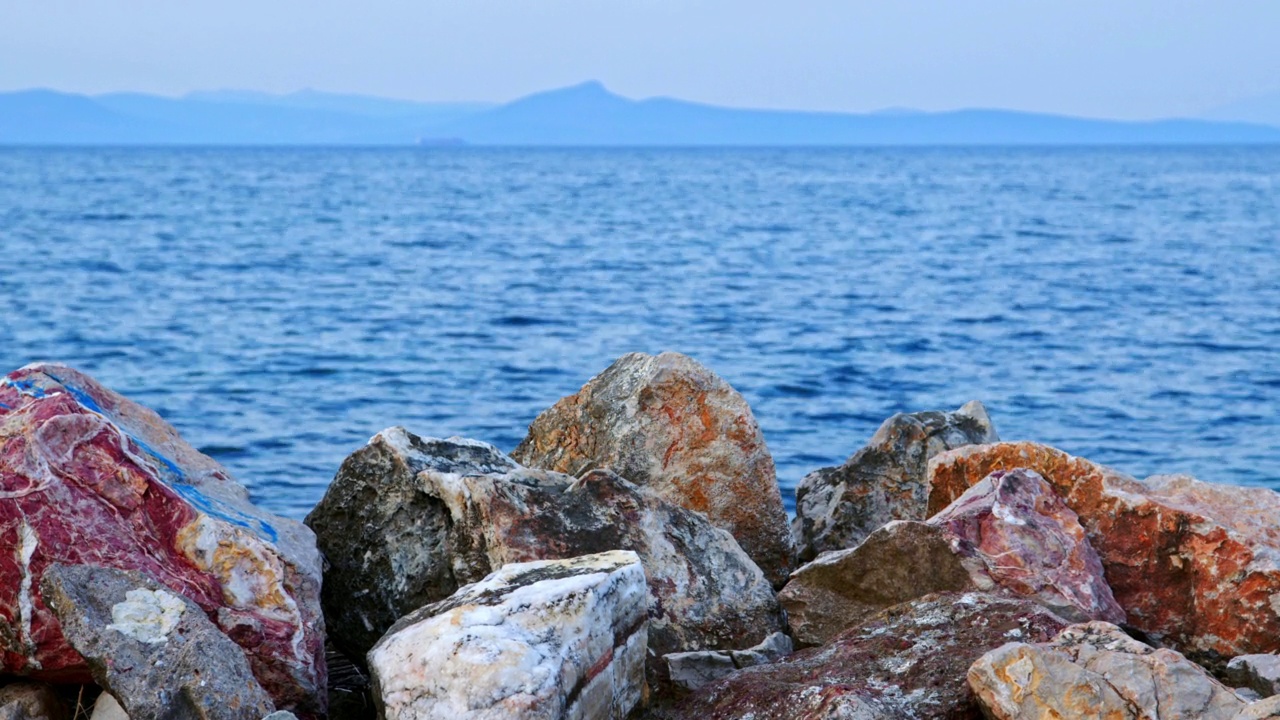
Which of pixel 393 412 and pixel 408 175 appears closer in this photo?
pixel 393 412

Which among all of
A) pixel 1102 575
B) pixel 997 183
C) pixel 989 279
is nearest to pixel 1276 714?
pixel 1102 575

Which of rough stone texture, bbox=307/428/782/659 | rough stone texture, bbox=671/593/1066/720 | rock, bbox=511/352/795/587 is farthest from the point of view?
rock, bbox=511/352/795/587

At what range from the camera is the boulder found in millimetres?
6148

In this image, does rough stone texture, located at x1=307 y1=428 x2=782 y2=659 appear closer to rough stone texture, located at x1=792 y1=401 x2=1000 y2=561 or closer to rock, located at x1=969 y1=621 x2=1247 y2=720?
rock, located at x1=969 y1=621 x2=1247 y2=720

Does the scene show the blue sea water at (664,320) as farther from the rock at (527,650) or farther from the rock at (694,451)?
the rock at (527,650)

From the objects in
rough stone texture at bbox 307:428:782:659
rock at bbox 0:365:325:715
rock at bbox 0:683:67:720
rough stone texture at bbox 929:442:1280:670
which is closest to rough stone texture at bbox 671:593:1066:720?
rough stone texture at bbox 307:428:782:659

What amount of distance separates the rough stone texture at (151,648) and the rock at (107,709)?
0.13m

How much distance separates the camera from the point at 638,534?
20.5 ft

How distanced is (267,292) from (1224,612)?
26.9 metres

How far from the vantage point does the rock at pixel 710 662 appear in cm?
541

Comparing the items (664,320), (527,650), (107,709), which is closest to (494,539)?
(527,650)

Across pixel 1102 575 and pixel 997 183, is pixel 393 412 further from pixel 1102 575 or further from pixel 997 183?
pixel 997 183

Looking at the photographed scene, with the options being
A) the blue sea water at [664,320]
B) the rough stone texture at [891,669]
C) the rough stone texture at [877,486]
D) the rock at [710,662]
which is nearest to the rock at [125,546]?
the rock at [710,662]

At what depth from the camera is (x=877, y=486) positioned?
8.48m
